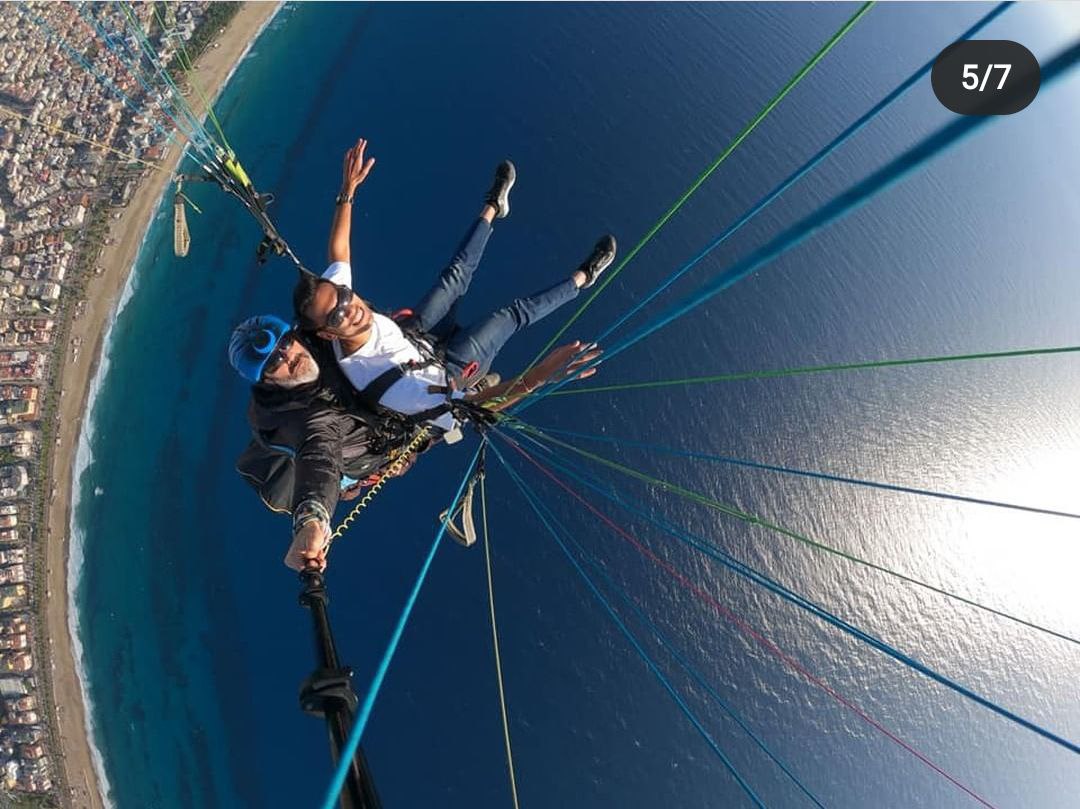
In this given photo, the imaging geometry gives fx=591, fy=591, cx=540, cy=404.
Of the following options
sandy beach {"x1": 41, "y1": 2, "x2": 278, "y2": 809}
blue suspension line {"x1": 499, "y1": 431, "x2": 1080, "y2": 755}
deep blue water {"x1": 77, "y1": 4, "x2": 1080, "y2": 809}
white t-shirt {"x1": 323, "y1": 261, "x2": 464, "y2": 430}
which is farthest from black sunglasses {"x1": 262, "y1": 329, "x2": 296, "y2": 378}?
sandy beach {"x1": 41, "y1": 2, "x2": 278, "y2": 809}

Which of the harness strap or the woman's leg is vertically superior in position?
the woman's leg

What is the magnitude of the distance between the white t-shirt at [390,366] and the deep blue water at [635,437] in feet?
11.7

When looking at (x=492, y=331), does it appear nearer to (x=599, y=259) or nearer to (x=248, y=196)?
(x=599, y=259)

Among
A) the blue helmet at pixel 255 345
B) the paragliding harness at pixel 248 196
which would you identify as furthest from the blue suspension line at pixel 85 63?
the blue helmet at pixel 255 345

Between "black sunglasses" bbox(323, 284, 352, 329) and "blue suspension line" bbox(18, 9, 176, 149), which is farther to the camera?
"blue suspension line" bbox(18, 9, 176, 149)

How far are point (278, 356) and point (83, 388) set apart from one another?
21.4 feet

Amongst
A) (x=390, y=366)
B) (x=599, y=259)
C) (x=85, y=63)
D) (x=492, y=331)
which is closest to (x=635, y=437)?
(x=599, y=259)

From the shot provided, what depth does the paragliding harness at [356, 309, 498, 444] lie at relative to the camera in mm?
2354

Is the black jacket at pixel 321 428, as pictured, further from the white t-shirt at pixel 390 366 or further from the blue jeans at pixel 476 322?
the blue jeans at pixel 476 322

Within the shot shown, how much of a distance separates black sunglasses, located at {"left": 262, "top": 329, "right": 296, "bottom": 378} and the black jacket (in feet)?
0.37

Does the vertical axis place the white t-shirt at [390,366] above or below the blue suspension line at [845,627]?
above

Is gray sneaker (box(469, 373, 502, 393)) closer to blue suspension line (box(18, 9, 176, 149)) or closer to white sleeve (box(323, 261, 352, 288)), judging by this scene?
white sleeve (box(323, 261, 352, 288))

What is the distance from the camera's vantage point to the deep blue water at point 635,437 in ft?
17.9

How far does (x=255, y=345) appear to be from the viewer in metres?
2.01
